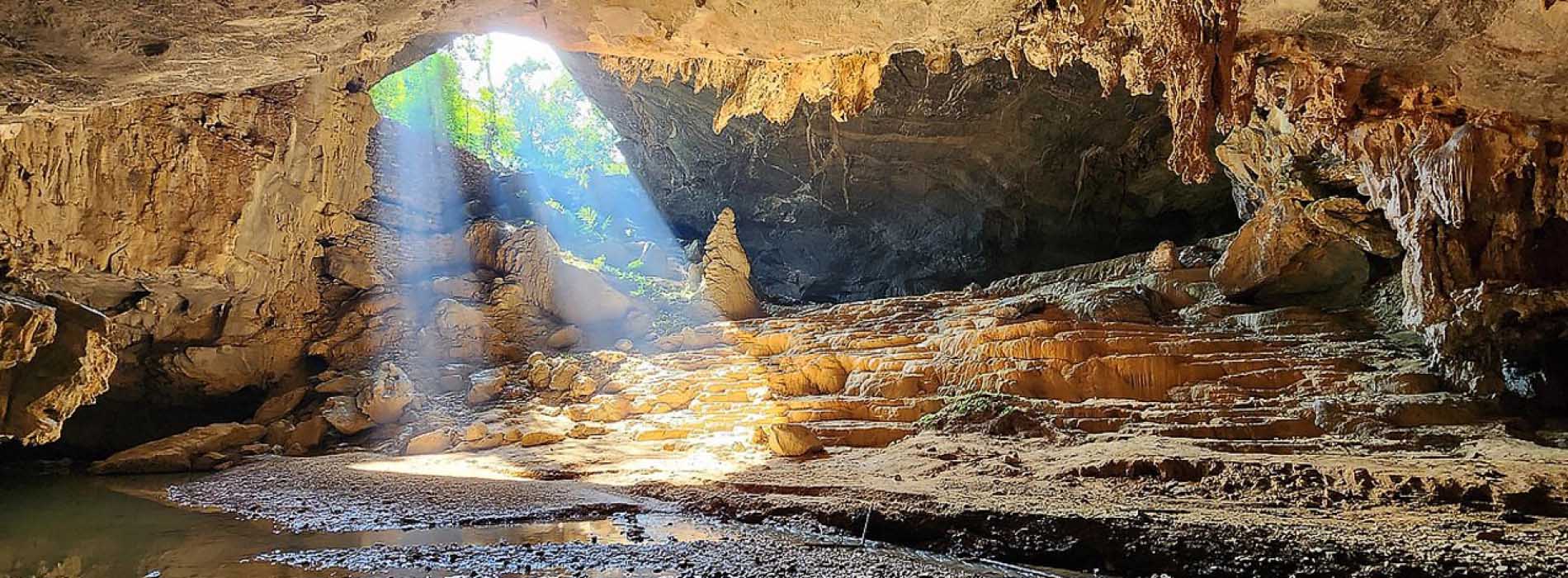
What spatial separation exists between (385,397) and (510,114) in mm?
17507

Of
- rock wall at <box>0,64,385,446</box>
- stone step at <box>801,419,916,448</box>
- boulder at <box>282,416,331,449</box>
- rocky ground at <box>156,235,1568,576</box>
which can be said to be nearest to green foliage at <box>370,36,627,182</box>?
rock wall at <box>0,64,385,446</box>

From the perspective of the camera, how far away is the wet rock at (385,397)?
35.1 ft

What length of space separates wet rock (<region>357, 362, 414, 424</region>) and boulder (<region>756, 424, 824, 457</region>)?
19.5 ft

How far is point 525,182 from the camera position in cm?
1973

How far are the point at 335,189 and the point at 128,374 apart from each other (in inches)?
151

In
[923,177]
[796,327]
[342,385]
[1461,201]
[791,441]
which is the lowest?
[791,441]

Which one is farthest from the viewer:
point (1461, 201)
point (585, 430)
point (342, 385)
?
point (342, 385)

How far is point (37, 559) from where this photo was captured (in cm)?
438

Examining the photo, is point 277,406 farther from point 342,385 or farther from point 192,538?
point 192,538

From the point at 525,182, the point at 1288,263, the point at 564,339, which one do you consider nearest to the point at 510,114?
the point at 525,182

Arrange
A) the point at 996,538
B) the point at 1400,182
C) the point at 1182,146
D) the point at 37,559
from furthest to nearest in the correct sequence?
1. the point at 1400,182
2. the point at 1182,146
3. the point at 37,559
4. the point at 996,538

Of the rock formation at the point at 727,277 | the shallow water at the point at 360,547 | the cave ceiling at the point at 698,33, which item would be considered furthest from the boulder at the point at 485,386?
the cave ceiling at the point at 698,33

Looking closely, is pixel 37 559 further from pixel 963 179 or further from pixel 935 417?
pixel 963 179

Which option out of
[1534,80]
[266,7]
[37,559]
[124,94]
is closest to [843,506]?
[266,7]
